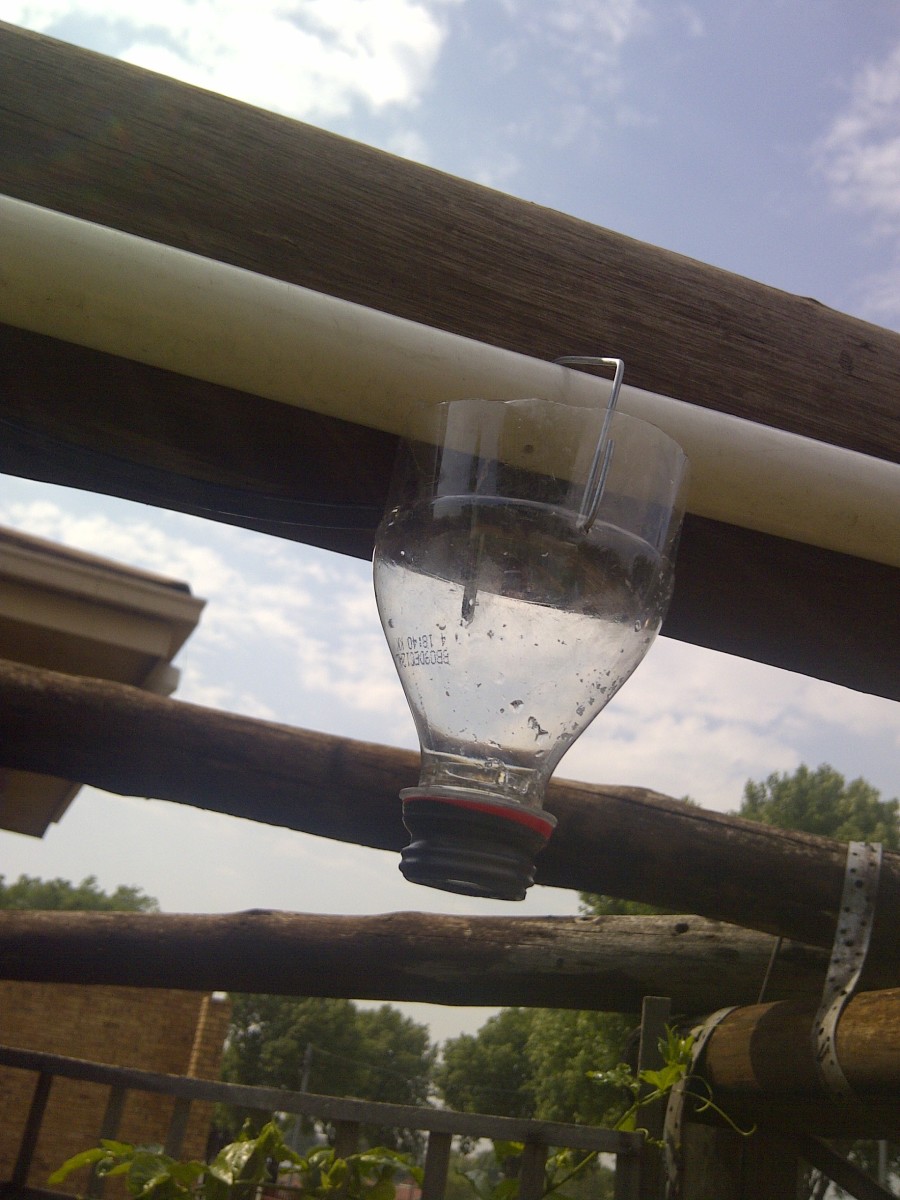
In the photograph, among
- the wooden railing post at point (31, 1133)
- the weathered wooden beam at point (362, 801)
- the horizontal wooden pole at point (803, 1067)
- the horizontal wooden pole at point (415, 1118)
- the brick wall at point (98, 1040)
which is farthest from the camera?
the brick wall at point (98, 1040)

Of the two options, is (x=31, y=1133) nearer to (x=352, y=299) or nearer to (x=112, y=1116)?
(x=112, y=1116)

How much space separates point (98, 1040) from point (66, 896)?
91.7 ft

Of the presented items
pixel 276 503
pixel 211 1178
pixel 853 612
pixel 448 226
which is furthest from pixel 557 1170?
pixel 448 226

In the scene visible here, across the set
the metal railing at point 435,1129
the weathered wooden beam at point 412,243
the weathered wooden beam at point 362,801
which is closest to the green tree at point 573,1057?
the metal railing at point 435,1129

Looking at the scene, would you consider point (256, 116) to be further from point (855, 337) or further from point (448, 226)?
point (855, 337)

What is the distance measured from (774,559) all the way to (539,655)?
0.35m

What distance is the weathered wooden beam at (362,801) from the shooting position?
157cm

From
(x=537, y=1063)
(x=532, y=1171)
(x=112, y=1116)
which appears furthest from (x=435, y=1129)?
(x=537, y=1063)

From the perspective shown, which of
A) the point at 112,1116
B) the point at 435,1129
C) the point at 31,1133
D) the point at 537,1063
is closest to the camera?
the point at 435,1129

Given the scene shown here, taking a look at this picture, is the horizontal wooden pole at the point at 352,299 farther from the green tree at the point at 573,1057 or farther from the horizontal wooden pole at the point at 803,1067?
the green tree at the point at 573,1057

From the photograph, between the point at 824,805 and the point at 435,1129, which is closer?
the point at 435,1129

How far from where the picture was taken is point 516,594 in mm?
588

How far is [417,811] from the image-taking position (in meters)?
0.56

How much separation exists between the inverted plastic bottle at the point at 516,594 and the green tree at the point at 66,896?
3823 cm
